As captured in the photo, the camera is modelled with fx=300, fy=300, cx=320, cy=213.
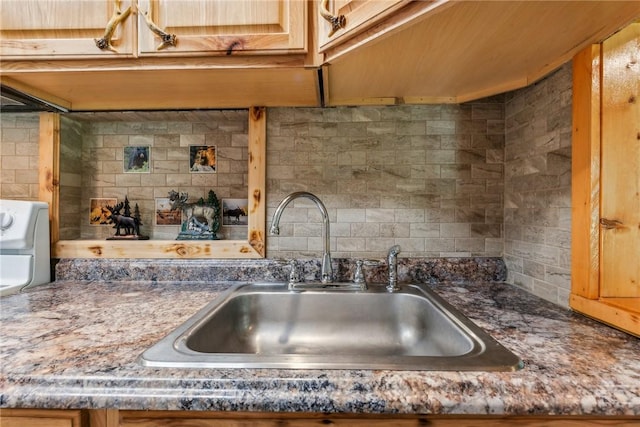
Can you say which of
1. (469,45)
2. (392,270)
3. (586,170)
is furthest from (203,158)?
(586,170)

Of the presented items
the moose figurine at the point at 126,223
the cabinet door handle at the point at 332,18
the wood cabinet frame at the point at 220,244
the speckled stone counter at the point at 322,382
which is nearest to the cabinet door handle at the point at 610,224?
the speckled stone counter at the point at 322,382

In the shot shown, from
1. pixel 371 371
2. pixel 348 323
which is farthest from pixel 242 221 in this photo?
pixel 371 371

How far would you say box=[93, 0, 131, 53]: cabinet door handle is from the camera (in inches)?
33.1

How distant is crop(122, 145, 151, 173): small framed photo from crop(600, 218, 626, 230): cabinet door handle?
1.61 meters

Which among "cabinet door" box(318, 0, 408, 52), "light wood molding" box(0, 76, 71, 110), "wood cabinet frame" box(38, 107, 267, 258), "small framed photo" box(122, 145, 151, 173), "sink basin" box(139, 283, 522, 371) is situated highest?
"cabinet door" box(318, 0, 408, 52)

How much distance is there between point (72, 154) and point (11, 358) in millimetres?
1015

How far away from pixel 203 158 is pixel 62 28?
1.93 feet

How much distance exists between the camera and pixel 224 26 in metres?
0.84

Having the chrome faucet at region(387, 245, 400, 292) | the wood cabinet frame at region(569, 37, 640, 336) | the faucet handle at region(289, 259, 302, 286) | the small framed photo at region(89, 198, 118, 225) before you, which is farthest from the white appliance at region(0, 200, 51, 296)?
the wood cabinet frame at region(569, 37, 640, 336)

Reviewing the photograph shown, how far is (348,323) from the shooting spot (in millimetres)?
1045

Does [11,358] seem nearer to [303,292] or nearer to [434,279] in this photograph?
[303,292]

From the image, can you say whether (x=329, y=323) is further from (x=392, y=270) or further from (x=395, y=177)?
(x=395, y=177)

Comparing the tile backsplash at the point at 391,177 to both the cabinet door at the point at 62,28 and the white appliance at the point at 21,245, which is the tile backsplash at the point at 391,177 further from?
the white appliance at the point at 21,245

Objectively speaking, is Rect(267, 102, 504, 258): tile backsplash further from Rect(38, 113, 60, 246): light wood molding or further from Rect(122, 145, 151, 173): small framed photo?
Rect(38, 113, 60, 246): light wood molding
